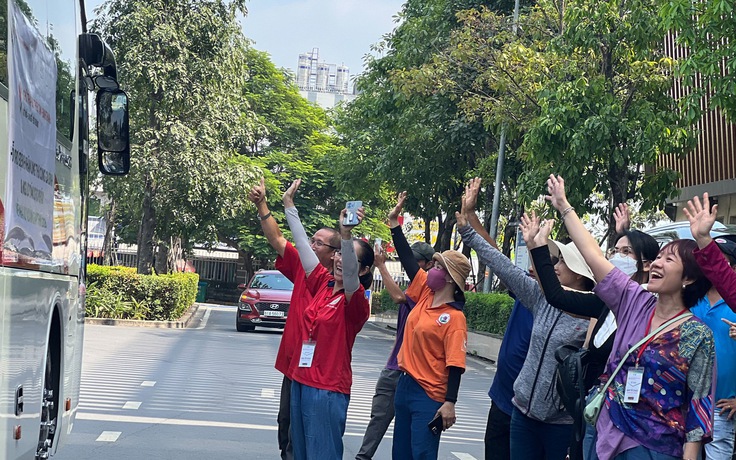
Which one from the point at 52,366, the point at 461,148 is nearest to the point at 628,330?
the point at 52,366

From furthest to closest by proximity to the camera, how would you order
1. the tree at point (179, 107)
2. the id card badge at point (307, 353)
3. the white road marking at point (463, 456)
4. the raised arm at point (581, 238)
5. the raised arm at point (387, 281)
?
1. the tree at point (179, 107)
2. the white road marking at point (463, 456)
3. the raised arm at point (387, 281)
4. the id card badge at point (307, 353)
5. the raised arm at point (581, 238)

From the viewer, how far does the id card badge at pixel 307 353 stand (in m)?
6.38

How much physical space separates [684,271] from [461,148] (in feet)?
94.6

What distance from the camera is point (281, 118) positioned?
57062 mm

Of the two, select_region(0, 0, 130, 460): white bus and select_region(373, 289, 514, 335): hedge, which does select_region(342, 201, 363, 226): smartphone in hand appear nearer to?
select_region(0, 0, 130, 460): white bus

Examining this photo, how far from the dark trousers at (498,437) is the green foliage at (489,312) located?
16101 mm

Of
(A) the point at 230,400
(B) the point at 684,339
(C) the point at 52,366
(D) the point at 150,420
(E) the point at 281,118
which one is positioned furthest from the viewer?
(E) the point at 281,118

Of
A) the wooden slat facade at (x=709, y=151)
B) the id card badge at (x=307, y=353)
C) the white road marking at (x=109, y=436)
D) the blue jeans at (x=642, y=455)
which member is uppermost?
the wooden slat facade at (x=709, y=151)

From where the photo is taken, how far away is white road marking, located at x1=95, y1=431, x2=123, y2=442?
9.98 metres

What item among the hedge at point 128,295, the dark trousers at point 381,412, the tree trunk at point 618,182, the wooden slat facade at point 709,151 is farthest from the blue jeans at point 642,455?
the hedge at point 128,295

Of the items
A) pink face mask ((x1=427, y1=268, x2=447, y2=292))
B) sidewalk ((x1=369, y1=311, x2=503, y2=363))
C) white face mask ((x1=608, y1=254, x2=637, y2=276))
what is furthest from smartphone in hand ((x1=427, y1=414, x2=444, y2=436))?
sidewalk ((x1=369, y1=311, x2=503, y2=363))

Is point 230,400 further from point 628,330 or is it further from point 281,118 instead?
point 281,118

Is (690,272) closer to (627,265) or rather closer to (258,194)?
(627,265)

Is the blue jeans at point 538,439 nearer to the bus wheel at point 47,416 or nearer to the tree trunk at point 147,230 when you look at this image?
the bus wheel at point 47,416
